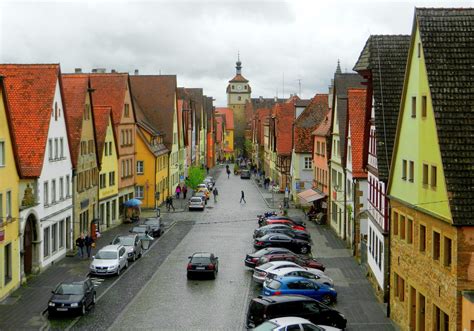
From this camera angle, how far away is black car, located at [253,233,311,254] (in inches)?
1828

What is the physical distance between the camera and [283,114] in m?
87.9

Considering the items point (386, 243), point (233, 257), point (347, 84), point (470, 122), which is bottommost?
point (233, 257)

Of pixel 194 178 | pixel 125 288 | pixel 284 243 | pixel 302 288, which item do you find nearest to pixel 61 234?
pixel 125 288

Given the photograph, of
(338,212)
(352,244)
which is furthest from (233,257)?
(338,212)

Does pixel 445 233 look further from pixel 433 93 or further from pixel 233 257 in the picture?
pixel 233 257

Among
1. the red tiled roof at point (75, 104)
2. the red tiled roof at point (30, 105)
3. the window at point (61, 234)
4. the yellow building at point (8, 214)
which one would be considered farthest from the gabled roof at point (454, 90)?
the red tiled roof at point (75, 104)

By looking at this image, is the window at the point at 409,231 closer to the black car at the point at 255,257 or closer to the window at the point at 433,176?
the window at the point at 433,176

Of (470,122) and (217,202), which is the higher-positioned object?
(470,122)

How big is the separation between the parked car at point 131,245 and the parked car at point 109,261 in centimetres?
237

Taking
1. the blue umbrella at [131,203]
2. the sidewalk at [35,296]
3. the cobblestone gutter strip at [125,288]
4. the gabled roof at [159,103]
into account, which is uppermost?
the gabled roof at [159,103]

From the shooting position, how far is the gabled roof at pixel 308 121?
74750 millimetres

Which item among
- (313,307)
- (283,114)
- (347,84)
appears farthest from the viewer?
(283,114)

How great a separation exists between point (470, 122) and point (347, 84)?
37.4 meters

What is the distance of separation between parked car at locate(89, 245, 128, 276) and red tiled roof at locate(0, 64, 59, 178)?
547 centimetres
